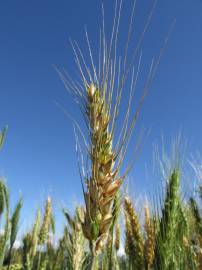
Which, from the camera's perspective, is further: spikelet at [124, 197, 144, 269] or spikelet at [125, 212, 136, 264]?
spikelet at [125, 212, 136, 264]

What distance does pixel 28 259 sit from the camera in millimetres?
4750

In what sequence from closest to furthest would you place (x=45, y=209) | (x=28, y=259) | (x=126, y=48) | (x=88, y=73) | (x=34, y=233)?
(x=126, y=48), (x=88, y=73), (x=28, y=259), (x=34, y=233), (x=45, y=209)

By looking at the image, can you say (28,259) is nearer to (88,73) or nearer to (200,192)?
(200,192)

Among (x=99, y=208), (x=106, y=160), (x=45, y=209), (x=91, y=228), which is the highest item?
(x=45, y=209)

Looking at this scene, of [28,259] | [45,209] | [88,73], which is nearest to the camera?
[88,73]

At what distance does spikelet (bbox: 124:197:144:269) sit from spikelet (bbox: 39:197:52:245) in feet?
10.7

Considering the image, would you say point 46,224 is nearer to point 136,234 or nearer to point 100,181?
point 136,234

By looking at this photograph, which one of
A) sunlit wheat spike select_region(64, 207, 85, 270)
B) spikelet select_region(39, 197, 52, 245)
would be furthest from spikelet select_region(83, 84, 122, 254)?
spikelet select_region(39, 197, 52, 245)

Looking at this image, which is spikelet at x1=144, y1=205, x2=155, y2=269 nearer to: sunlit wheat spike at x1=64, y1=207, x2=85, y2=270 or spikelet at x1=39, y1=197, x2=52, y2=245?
sunlit wheat spike at x1=64, y1=207, x2=85, y2=270

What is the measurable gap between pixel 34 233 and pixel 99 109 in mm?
4023

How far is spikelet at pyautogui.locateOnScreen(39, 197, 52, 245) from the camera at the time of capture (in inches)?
262

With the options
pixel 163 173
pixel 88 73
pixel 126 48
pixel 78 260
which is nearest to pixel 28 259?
pixel 78 260

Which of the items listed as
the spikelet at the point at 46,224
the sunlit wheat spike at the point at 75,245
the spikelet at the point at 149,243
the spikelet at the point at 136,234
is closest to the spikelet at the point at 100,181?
the sunlit wheat spike at the point at 75,245

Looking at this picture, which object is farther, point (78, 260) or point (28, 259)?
point (28, 259)
